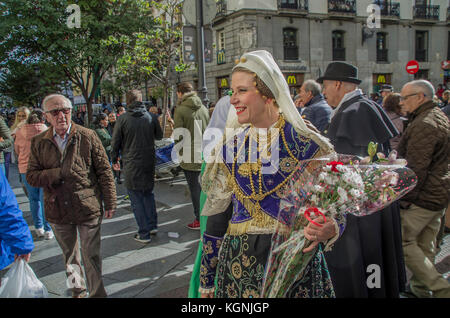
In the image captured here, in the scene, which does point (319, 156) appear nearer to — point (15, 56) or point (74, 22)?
point (74, 22)

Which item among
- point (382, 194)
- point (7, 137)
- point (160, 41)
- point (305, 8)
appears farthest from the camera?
point (305, 8)

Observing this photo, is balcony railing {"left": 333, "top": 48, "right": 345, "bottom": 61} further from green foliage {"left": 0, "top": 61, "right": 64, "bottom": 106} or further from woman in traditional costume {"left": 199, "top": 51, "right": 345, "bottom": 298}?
woman in traditional costume {"left": 199, "top": 51, "right": 345, "bottom": 298}

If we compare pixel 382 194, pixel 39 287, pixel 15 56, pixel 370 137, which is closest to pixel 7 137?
pixel 39 287

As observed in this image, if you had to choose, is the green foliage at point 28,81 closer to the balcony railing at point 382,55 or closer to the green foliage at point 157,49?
the green foliage at point 157,49

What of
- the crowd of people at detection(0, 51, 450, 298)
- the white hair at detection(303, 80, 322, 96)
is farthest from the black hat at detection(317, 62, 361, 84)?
the white hair at detection(303, 80, 322, 96)

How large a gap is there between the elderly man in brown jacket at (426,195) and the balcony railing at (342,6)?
2294cm

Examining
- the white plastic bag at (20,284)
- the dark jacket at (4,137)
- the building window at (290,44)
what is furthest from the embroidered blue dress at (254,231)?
the building window at (290,44)

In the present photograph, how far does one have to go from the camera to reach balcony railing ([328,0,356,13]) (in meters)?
23.8

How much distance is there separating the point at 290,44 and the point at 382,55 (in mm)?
7622

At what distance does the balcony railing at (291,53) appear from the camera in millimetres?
23031

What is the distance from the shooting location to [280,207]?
1.71 m

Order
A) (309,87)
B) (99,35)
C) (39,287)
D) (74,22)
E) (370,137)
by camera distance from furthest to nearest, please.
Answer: (99,35), (74,22), (309,87), (370,137), (39,287)

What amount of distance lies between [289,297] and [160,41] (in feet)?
32.0

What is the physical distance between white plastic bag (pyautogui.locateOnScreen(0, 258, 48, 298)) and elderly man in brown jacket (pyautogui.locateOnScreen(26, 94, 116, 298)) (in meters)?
0.90
